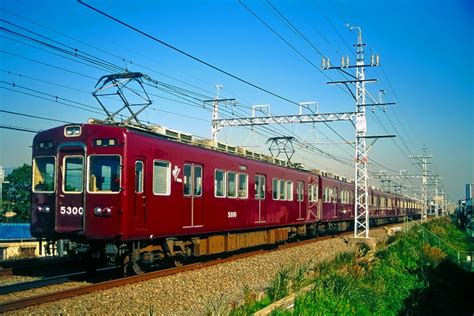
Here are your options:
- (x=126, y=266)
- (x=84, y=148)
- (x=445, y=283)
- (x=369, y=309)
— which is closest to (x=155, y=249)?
(x=126, y=266)

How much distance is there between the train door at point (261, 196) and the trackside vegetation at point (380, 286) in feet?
13.3

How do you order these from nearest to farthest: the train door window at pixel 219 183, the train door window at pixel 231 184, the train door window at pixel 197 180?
the train door window at pixel 197 180 → the train door window at pixel 219 183 → the train door window at pixel 231 184

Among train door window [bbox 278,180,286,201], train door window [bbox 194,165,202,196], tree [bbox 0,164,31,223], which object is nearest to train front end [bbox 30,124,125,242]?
train door window [bbox 194,165,202,196]

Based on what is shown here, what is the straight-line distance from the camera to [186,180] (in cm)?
1288

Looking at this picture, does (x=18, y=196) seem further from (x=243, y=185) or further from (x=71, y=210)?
(x=71, y=210)

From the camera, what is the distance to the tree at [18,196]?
2958 centimetres

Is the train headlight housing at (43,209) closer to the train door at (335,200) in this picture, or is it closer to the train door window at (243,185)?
the train door window at (243,185)

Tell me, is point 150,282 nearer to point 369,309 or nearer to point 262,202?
point 369,309

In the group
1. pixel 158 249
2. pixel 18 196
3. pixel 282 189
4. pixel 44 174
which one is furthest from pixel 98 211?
pixel 18 196

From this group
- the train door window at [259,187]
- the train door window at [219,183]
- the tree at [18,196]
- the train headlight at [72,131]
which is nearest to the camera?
the train headlight at [72,131]

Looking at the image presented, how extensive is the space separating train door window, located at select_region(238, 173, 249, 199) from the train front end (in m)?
6.12

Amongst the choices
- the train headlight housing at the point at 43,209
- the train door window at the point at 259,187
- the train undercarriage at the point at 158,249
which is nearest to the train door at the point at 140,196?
the train undercarriage at the point at 158,249

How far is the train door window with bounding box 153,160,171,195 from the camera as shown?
11.6m

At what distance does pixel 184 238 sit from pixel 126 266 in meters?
2.27
